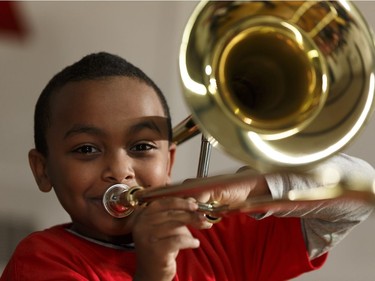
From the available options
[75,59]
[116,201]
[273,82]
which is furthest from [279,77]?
[75,59]

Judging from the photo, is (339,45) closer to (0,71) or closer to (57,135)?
(57,135)

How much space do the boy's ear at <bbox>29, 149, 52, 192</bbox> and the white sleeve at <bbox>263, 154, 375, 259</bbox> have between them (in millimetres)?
332

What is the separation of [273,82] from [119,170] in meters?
0.24

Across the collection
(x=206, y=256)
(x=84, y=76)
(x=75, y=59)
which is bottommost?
(x=206, y=256)

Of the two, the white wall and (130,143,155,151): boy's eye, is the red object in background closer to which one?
the white wall

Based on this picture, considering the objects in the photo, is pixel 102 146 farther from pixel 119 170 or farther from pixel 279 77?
pixel 279 77

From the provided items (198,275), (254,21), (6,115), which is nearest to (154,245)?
(198,275)

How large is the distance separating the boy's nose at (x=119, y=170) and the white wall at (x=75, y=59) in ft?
2.52

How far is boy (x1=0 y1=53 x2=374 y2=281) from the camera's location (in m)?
1.13

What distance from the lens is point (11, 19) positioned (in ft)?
6.30

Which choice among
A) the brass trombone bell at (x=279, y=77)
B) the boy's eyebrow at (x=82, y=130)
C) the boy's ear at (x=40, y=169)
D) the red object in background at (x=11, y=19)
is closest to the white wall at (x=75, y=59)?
the red object in background at (x=11, y=19)

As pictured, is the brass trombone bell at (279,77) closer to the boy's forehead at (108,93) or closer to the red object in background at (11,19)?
the boy's forehead at (108,93)

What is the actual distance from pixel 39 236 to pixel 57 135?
0.49 ft

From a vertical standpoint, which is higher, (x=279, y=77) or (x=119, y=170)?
(x=279, y=77)
